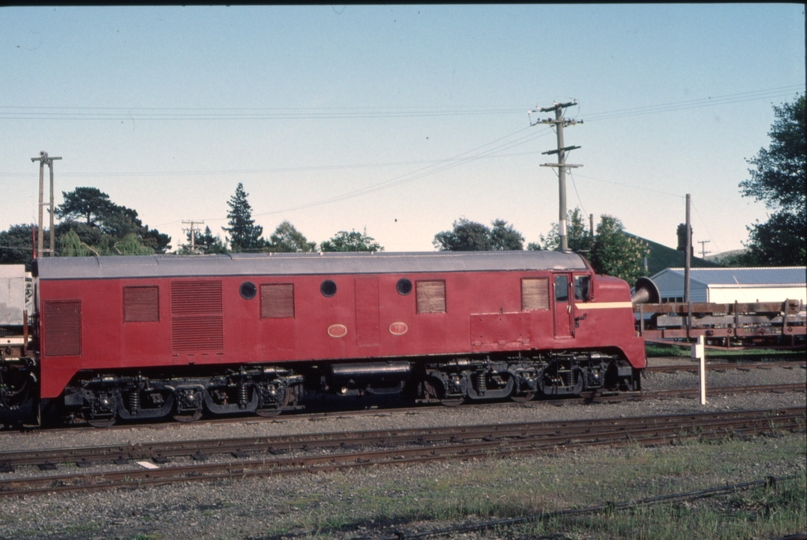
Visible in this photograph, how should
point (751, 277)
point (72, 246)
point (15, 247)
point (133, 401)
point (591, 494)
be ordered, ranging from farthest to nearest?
point (15, 247) < point (751, 277) < point (72, 246) < point (133, 401) < point (591, 494)

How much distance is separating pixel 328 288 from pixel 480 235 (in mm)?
52523

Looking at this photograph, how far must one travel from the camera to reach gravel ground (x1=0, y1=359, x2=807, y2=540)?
8.00 metres

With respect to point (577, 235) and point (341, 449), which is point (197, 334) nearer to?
point (341, 449)

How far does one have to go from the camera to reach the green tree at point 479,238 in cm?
6706

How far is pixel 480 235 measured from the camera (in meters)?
67.2

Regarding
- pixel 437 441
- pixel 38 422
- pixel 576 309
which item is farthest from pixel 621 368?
pixel 38 422

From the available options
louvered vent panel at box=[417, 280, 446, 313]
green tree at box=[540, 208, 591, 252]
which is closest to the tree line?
green tree at box=[540, 208, 591, 252]

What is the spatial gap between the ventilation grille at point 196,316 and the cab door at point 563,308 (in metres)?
7.43

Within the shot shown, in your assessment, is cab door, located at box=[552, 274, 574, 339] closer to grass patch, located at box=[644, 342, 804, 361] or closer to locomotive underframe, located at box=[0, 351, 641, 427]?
locomotive underframe, located at box=[0, 351, 641, 427]

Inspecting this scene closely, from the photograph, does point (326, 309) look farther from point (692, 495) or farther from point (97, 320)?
point (692, 495)

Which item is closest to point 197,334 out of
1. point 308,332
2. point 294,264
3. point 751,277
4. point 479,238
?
point 308,332

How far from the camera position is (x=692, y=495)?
845cm

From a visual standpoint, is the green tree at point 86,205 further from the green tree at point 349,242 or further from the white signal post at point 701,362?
the white signal post at point 701,362

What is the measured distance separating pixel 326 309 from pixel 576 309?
5.78 metres
